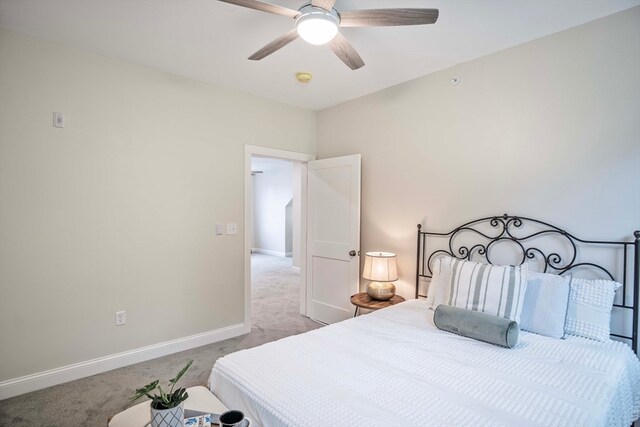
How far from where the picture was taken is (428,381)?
61.4 inches

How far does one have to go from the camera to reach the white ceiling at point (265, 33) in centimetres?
213

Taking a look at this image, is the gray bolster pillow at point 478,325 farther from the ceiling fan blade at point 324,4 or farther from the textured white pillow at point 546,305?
the ceiling fan blade at point 324,4

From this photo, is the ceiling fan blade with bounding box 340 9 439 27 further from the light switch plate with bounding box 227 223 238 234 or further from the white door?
the light switch plate with bounding box 227 223 238 234

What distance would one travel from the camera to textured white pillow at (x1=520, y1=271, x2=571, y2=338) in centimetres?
209

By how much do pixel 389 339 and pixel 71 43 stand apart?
3260 millimetres

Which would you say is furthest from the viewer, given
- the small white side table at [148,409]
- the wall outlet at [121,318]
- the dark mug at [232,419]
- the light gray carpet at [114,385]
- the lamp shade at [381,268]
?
the lamp shade at [381,268]

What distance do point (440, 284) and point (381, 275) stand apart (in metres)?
0.66

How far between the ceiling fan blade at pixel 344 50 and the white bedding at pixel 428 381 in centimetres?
184

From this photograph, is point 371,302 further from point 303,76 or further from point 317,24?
point 317,24

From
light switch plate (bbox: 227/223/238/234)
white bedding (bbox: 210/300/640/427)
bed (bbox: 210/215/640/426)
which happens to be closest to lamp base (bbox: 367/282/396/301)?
bed (bbox: 210/215/640/426)

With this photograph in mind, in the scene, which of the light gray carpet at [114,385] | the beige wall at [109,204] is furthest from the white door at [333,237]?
the beige wall at [109,204]

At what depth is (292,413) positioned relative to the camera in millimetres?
1322

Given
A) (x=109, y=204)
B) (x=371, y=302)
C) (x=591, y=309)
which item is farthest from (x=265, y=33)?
(x=591, y=309)

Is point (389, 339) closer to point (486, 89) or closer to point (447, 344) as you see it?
point (447, 344)
